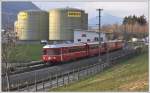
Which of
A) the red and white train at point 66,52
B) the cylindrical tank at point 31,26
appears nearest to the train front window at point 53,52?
the red and white train at point 66,52

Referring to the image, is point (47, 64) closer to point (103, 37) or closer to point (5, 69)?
point (5, 69)

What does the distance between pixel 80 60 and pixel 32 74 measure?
10902 millimetres

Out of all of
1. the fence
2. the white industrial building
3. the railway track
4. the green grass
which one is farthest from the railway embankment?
the white industrial building

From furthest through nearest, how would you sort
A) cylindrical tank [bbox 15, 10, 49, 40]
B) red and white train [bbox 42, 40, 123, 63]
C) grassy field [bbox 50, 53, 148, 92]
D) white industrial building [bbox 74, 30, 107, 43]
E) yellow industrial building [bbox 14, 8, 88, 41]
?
white industrial building [bbox 74, 30, 107, 43]
yellow industrial building [bbox 14, 8, 88, 41]
cylindrical tank [bbox 15, 10, 49, 40]
red and white train [bbox 42, 40, 123, 63]
grassy field [bbox 50, 53, 148, 92]

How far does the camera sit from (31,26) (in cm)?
3481

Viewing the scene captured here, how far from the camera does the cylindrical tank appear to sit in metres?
33.0

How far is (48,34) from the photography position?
116 ft

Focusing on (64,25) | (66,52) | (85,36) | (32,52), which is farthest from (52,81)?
(85,36)

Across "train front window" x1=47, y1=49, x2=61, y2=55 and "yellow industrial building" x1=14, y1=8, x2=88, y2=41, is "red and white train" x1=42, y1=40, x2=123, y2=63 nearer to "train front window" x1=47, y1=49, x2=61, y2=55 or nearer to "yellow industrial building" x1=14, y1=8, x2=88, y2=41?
"train front window" x1=47, y1=49, x2=61, y2=55

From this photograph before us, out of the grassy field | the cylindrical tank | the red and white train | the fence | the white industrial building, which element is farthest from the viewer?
the white industrial building

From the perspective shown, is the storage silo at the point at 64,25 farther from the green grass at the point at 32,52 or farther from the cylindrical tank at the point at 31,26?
the green grass at the point at 32,52

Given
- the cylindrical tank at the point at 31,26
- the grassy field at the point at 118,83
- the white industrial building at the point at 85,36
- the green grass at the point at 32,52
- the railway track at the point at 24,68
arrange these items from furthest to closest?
the white industrial building at the point at 85,36
the cylindrical tank at the point at 31,26
the green grass at the point at 32,52
the railway track at the point at 24,68
the grassy field at the point at 118,83

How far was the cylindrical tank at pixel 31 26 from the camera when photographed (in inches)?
1299

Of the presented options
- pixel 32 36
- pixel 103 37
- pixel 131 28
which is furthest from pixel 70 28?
pixel 131 28
